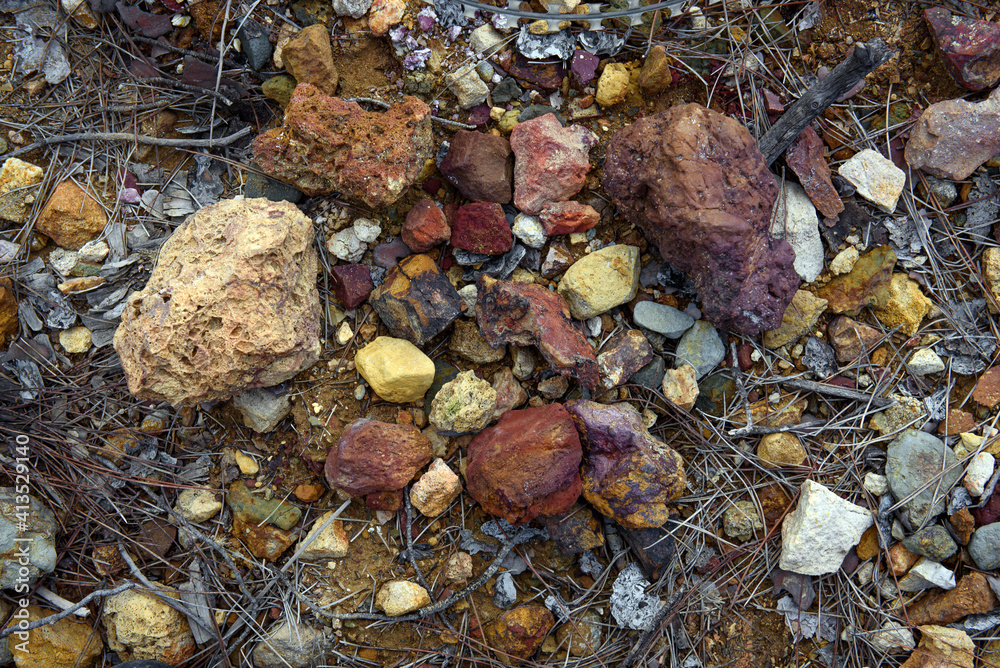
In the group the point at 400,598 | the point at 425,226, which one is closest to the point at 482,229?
the point at 425,226

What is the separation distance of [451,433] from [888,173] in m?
2.17

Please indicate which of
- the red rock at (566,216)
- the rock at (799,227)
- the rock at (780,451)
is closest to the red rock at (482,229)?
the red rock at (566,216)

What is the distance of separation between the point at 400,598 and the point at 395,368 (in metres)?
0.93

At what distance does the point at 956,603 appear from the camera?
8.09 ft

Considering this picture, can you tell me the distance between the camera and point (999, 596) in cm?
246

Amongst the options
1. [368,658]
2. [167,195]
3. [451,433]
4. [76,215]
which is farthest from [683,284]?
[76,215]

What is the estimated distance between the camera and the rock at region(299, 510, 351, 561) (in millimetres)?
2445

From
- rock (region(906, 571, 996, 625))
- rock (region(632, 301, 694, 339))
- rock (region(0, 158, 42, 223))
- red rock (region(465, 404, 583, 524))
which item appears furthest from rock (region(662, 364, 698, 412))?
rock (region(0, 158, 42, 223))

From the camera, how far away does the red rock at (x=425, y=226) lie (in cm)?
243

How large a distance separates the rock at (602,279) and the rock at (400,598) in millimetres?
1334

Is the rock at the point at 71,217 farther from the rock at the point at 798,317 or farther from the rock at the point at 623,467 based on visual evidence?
the rock at the point at 798,317

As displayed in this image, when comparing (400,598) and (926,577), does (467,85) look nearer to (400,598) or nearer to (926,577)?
(400,598)

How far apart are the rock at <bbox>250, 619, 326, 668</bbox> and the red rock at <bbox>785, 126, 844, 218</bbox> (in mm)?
2752

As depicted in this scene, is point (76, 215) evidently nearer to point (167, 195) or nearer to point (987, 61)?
point (167, 195)
